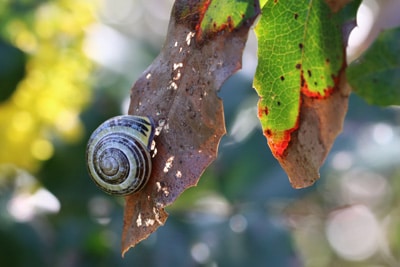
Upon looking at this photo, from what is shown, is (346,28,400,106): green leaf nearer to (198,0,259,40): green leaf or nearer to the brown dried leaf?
the brown dried leaf

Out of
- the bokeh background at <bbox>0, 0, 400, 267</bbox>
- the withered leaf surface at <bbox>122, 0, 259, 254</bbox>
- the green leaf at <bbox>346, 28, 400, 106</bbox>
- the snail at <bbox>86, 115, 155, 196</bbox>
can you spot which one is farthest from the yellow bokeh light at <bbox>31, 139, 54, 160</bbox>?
the green leaf at <bbox>346, 28, 400, 106</bbox>

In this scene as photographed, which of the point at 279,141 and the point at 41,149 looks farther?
the point at 41,149

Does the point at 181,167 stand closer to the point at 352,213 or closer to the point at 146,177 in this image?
the point at 146,177

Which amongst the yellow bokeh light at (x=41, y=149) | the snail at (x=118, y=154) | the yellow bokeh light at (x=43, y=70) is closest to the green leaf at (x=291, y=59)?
the snail at (x=118, y=154)

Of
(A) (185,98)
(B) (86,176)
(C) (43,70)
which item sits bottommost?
(B) (86,176)

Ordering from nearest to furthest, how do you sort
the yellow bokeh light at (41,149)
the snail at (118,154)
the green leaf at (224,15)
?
the green leaf at (224,15) < the snail at (118,154) < the yellow bokeh light at (41,149)

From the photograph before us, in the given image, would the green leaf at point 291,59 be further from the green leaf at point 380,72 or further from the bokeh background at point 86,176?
the bokeh background at point 86,176

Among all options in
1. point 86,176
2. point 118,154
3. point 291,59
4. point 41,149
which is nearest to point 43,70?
point 41,149

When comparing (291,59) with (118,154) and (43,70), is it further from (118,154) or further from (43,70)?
(43,70)
